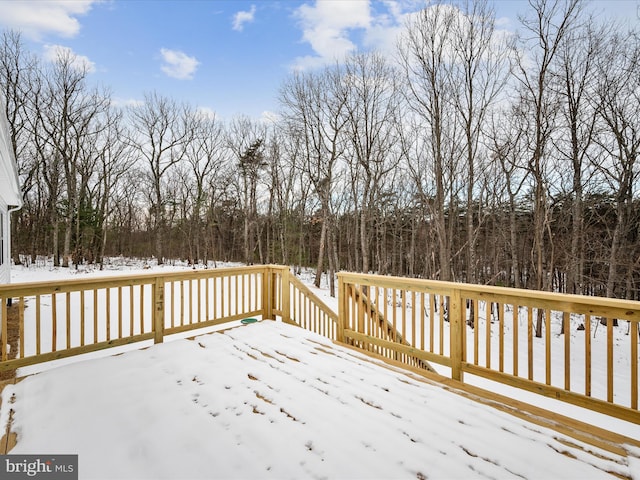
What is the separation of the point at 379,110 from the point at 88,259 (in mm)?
16467

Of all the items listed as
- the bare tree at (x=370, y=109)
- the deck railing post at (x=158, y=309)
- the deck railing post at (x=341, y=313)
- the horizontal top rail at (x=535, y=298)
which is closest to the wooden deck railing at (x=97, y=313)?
the deck railing post at (x=158, y=309)

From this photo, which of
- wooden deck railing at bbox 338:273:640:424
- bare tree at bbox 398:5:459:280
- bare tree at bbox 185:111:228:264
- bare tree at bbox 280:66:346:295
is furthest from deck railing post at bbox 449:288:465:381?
bare tree at bbox 185:111:228:264

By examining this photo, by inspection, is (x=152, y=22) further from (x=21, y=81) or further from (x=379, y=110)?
(x=21, y=81)

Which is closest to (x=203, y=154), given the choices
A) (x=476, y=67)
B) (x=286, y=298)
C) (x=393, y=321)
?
(x=476, y=67)

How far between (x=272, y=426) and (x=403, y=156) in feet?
34.1

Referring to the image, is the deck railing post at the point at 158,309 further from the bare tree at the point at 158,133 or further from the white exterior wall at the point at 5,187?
the bare tree at the point at 158,133

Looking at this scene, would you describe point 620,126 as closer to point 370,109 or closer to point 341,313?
point 370,109

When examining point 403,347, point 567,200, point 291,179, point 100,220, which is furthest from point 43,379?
point 100,220

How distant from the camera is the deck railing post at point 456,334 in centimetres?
284

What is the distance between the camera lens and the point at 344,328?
3844 millimetres

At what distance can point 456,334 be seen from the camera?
2.86 m

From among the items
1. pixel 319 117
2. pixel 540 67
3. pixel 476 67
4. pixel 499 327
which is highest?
pixel 319 117

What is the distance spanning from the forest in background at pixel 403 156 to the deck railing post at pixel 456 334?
6336 mm

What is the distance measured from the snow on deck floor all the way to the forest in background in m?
7.08
